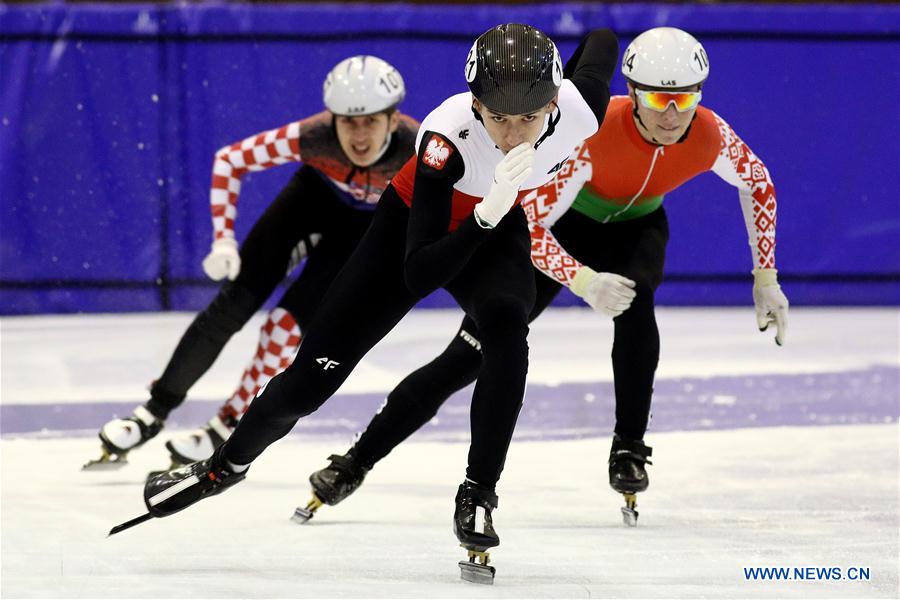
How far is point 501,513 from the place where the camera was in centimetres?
412

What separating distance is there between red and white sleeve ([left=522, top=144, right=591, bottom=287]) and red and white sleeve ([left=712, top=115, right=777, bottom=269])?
1.42 feet

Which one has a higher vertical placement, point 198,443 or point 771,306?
point 771,306

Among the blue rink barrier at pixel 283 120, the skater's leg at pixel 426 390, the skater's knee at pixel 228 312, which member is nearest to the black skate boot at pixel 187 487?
the skater's leg at pixel 426 390

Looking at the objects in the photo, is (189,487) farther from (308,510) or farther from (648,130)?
(648,130)

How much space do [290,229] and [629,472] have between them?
1543 mm

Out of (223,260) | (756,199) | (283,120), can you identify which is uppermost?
(283,120)

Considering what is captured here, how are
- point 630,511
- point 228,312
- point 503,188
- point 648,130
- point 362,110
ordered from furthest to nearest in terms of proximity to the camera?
point 228,312 → point 362,110 → point 648,130 → point 630,511 → point 503,188

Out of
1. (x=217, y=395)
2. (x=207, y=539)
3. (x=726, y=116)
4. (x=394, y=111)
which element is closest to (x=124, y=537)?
(x=207, y=539)

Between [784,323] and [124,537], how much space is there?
2.02 metres

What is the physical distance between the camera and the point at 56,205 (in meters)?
8.58

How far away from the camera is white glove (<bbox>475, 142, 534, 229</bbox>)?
3.13 meters

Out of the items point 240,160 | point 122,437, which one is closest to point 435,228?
point 240,160

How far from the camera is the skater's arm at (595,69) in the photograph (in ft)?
12.2

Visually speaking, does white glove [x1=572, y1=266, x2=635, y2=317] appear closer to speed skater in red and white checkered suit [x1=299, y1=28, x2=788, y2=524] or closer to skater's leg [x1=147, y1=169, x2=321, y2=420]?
speed skater in red and white checkered suit [x1=299, y1=28, x2=788, y2=524]
